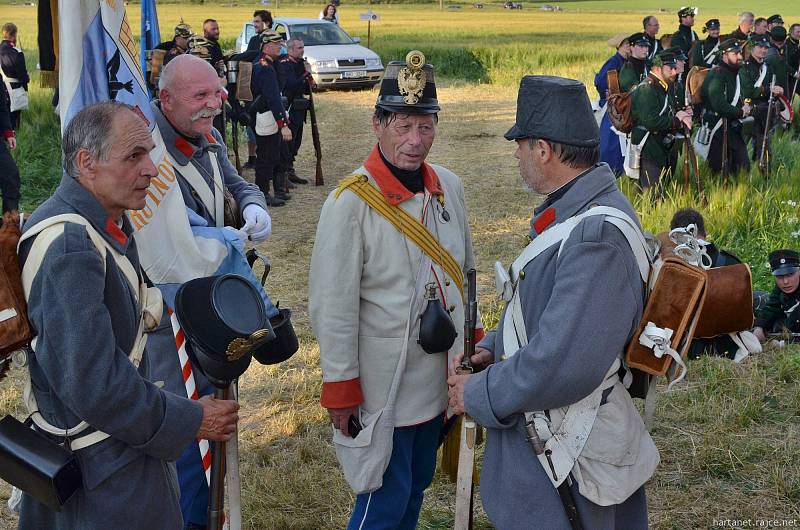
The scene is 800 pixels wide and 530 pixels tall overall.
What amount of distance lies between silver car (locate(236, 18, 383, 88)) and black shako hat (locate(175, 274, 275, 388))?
63.4ft

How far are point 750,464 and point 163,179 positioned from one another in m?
3.42

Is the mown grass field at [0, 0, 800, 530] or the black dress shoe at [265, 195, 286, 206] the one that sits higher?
the mown grass field at [0, 0, 800, 530]

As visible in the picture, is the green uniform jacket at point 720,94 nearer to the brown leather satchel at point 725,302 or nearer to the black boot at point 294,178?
the black boot at point 294,178

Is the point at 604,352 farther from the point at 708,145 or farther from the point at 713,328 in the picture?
the point at 708,145

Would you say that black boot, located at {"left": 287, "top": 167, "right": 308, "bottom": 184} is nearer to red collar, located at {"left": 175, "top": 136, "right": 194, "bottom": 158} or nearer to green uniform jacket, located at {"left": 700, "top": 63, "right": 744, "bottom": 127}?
green uniform jacket, located at {"left": 700, "top": 63, "right": 744, "bottom": 127}

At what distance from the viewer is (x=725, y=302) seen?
109 inches

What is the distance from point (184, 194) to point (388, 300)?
1.09m

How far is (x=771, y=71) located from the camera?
12500 millimetres

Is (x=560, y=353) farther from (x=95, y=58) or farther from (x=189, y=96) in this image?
(x=95, y=58)

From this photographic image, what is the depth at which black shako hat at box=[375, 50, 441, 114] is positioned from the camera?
3207 millimetres

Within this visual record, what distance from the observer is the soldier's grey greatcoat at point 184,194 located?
3574 millimetres

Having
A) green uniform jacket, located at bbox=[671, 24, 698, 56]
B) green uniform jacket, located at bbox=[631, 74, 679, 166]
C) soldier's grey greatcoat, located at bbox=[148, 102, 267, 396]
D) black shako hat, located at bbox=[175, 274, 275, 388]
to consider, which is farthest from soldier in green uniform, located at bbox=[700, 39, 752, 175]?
black shako hat, located at bbox=[175, 274, 275, 388]

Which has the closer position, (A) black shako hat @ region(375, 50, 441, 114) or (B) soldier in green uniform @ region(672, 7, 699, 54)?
(A) black shako hat @ region(375, 50, 441, 114)

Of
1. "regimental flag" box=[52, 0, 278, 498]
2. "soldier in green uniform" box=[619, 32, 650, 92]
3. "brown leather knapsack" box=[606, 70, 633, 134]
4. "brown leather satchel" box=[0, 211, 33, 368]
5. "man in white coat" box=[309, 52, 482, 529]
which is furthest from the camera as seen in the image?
A: "soldier in green uniform" box=[619, 32, 650, 92]
